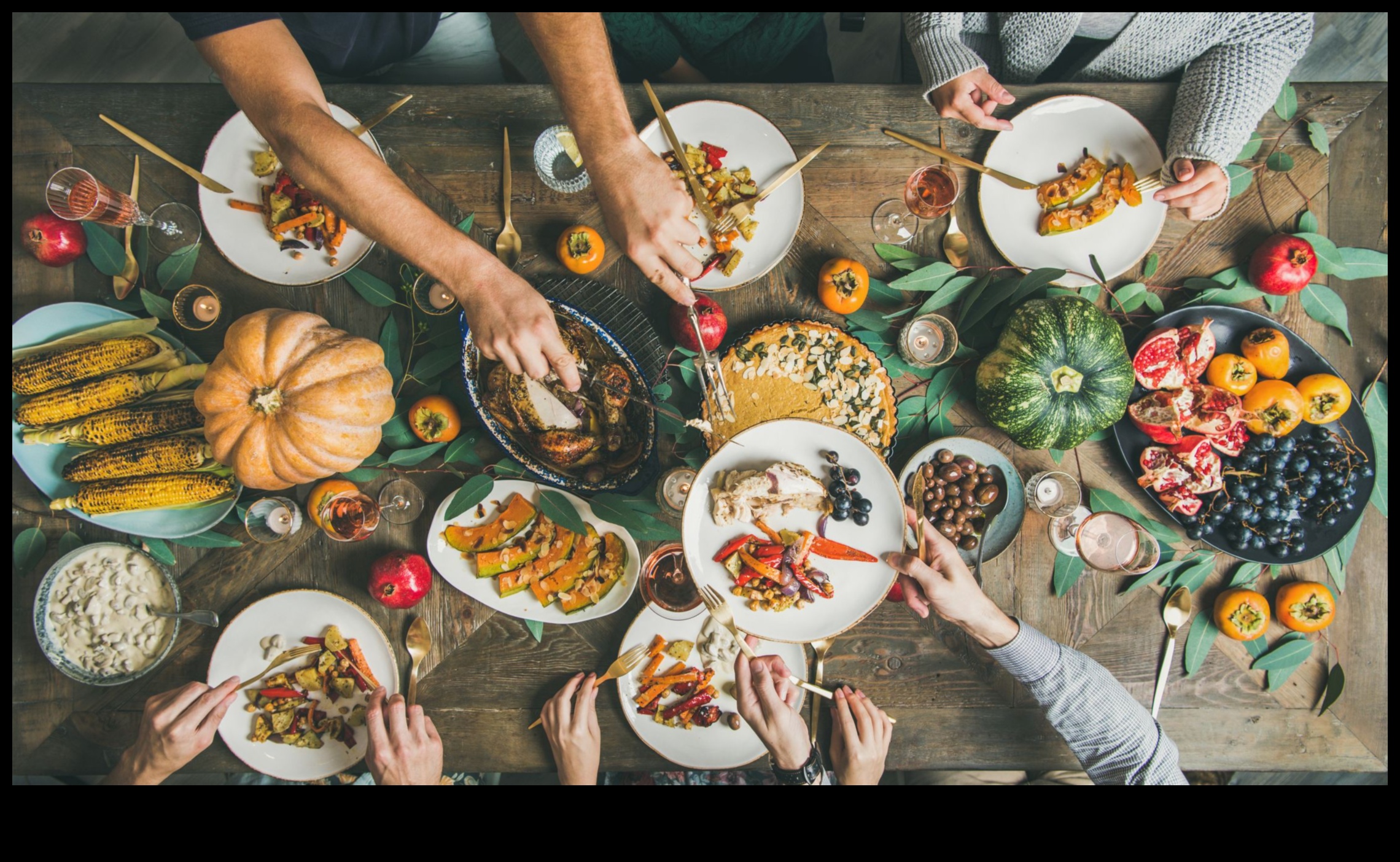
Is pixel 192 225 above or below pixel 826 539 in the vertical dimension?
above

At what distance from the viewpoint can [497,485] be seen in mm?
1879

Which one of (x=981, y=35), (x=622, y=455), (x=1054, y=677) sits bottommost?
(x=1054, y=677)

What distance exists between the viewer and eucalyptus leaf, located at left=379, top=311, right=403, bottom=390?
1.89 meters

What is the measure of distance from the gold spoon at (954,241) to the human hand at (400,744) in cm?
196

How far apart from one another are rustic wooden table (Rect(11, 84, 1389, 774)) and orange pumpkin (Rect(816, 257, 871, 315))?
0.27ft

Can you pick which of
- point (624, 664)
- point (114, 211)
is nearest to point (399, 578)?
point (624, 664)

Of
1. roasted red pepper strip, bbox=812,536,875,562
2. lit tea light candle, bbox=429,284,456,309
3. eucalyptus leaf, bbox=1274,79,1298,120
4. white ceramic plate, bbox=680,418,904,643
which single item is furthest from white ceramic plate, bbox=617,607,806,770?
eucalyptus leaf, bbox=1274,79,1298,120

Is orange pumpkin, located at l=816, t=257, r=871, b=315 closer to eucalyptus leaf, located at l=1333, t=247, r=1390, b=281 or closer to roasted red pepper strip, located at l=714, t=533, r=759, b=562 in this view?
roasted red pepper strip, located at l=714, t=533, r=759, b=562

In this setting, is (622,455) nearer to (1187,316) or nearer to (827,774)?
(827,774)

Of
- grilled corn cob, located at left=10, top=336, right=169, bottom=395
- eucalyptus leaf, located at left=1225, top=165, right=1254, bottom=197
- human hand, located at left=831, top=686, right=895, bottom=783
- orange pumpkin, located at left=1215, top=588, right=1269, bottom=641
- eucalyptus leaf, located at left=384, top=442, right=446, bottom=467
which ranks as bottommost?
human hand, located at left=831, top=686, right=895, bottom=783

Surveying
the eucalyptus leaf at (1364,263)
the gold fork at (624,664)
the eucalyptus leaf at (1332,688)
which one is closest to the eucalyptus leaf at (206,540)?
the gold fork at (624,664)

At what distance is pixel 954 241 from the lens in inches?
75.7
